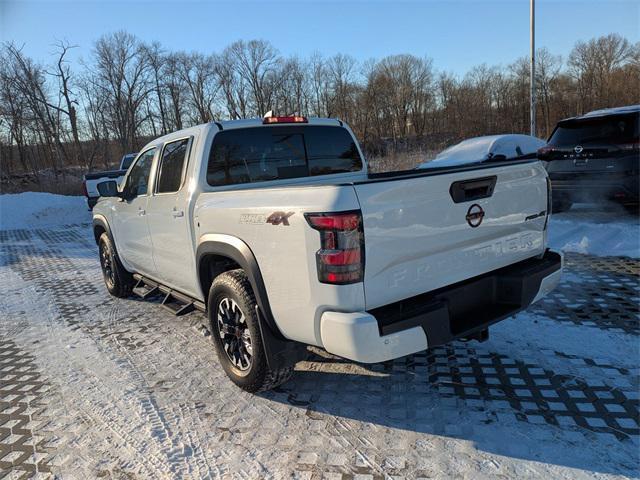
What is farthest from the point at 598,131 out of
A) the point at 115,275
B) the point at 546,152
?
the point at 115,275

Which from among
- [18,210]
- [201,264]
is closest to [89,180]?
[18,210]

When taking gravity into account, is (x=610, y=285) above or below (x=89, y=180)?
below

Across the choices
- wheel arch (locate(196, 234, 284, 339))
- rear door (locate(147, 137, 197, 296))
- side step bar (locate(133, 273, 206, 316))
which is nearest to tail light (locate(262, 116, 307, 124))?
rear door (locate(147, 137, 197, 296))

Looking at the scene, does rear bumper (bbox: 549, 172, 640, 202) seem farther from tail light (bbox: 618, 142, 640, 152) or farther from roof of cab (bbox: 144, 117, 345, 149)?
roof of cab (bbox: 144, 117, 345, 149)

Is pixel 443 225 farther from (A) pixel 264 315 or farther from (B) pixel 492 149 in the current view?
(B) pixel 492 149

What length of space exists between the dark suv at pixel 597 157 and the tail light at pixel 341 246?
691 cm

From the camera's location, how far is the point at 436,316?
2621 millimetres

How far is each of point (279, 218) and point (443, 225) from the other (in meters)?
0.98

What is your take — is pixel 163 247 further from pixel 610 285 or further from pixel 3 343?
pixel 610 285

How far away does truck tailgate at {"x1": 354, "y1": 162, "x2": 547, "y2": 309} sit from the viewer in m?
2.51

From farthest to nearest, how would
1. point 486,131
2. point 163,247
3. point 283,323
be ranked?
1. point 486,131
2. point 163,247
3. point 283,323

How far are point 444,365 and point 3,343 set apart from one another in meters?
4.38

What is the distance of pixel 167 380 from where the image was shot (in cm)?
369

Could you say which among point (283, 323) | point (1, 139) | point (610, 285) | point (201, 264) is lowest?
point (610, 285)
